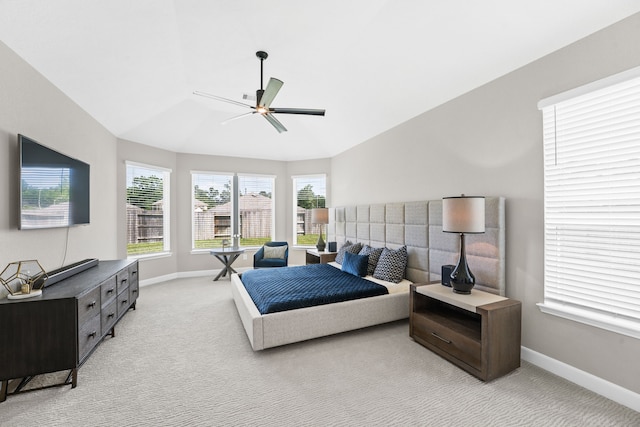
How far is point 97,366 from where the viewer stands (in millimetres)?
2408

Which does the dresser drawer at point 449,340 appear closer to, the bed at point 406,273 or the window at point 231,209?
the bed at point 406,273

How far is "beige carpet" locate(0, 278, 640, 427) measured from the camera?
5.87 feet

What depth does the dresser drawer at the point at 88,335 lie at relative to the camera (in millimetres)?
2168

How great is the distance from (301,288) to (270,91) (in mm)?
2195

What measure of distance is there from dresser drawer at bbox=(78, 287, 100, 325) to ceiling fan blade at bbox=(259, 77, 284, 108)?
98.0 inches

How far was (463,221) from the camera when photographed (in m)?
2.46

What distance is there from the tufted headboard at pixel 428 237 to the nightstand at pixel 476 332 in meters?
0.31

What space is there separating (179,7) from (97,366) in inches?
135

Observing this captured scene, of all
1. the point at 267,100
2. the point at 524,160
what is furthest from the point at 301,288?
the point at 524,160

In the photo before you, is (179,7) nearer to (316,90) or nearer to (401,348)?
(316,90)

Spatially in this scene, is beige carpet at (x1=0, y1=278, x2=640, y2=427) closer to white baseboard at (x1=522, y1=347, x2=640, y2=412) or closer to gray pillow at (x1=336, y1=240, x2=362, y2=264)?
white baseboard at (x1=522, y1=347, x2=640, y2=412)

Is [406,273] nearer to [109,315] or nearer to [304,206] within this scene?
[304,206]

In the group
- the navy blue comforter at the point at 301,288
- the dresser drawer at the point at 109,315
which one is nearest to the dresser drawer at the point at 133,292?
the dresser drawer at the point at 109,315

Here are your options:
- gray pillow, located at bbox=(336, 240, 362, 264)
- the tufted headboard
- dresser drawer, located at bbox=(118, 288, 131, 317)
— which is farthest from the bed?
Result: dresser drawer, located at bbox=(118, 288, 131, 317)
